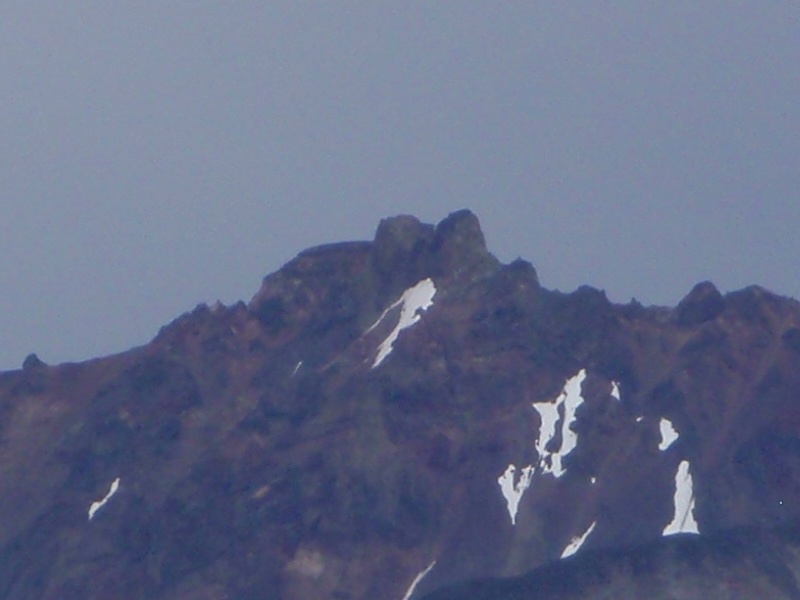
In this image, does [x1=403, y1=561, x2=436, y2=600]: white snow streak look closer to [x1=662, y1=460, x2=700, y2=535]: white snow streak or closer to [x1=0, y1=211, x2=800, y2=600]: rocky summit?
[x1=0, y1=211, x2=800, y2=600]: rocky summit

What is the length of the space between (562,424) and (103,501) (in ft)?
79.0

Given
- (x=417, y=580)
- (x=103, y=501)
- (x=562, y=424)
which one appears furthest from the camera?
(x=562, y=424)

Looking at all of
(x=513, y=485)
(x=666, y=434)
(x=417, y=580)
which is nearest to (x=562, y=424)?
(x=513, y=485)

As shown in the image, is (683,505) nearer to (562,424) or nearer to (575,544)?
(575,544)

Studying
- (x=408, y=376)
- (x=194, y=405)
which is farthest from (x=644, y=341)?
(x=194, y=405)

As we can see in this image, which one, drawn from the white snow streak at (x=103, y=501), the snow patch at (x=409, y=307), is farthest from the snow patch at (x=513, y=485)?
the white snow streak at (x=103, y=501)

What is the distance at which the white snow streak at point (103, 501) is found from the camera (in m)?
56.8

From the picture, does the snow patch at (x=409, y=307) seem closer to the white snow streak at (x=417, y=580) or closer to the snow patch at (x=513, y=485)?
the snow patch at (x=513, y=485)

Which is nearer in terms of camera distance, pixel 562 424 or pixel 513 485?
pixel 513 485

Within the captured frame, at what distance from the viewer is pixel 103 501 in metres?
57.4

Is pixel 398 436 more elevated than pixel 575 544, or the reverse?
pixel 398 436

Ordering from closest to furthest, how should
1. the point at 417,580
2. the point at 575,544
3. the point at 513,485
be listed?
the point at 417,580 < the point at 575,544 < the point at 513,485

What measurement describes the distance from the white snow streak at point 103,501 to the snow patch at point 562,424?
71.6ft

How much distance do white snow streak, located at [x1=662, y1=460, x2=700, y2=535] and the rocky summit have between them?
15 centimetres
